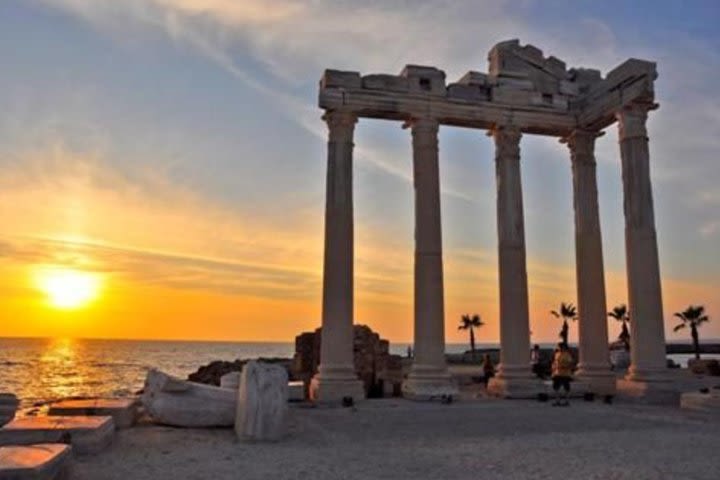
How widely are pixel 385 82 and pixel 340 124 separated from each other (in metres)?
2.07

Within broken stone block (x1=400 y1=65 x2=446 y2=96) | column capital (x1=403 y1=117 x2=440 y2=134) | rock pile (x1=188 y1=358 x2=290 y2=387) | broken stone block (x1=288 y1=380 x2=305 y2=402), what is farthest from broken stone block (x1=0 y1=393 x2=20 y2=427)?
rock pile (x1=188 y1=358 x2=290 y2=387)

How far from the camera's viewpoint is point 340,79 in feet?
70.9

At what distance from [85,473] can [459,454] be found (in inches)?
216

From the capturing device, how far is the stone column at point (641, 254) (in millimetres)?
20438

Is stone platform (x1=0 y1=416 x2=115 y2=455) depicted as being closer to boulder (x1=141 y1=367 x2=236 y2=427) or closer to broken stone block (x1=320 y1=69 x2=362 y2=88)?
boulder (x1=141 y1=367 x2=236 y2=427)

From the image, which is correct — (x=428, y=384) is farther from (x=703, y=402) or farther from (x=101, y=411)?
(x=101, y=411)

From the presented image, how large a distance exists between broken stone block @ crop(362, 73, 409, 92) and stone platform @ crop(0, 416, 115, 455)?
13.8 meters

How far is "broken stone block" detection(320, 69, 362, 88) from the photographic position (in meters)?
21.5

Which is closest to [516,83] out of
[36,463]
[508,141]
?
[508,141]

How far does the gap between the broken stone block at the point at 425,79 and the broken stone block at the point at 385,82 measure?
0.21m

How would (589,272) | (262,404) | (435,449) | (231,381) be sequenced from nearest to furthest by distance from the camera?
(435,449), (262,404), (231,381), (589,272)

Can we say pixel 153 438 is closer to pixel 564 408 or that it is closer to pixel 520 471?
pixel 520 471

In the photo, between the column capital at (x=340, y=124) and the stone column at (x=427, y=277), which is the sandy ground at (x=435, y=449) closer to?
the stone column at (x=427, y=277)

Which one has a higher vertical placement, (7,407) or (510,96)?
(510,96)
